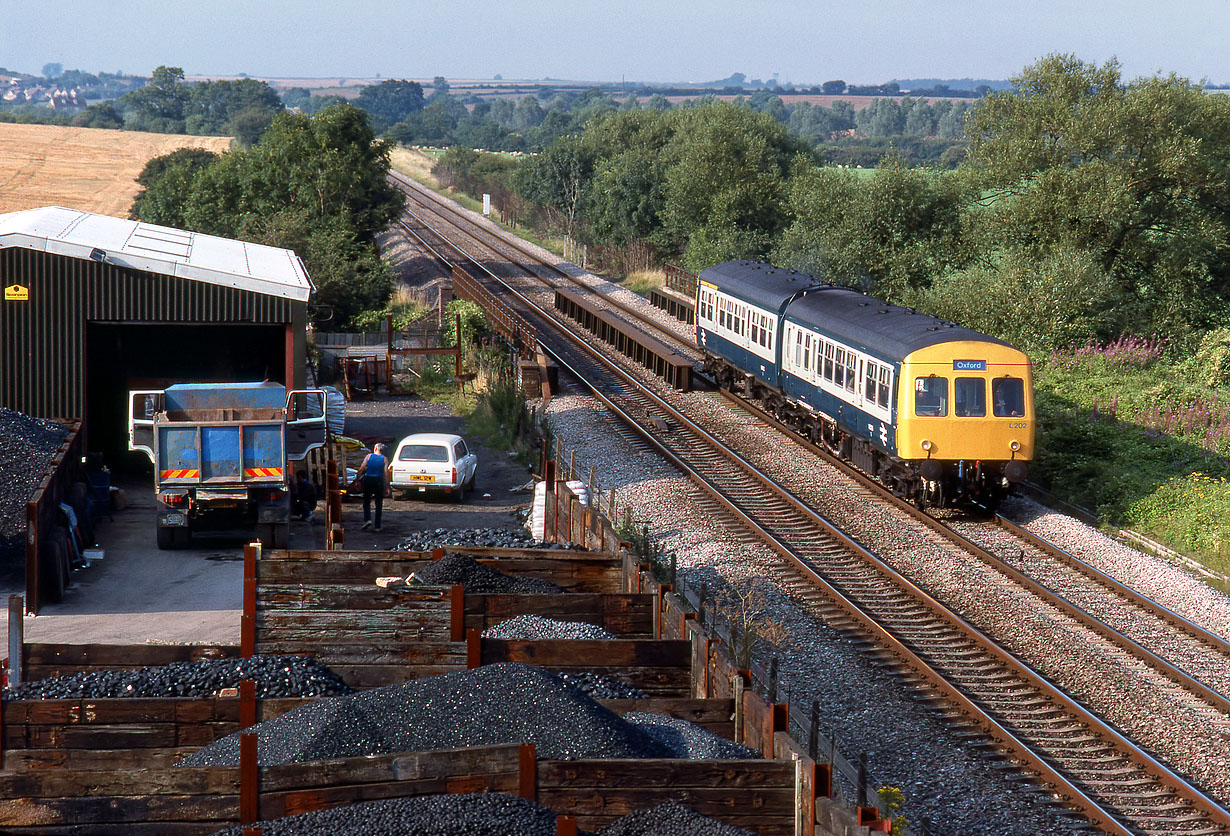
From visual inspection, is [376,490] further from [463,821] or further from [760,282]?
[463,821]

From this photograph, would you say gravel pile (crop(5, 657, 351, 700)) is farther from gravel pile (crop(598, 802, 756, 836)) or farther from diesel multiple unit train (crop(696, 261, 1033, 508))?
diesel multiple unit train (crop(696, 261, 1033, 508))

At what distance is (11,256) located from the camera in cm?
2027

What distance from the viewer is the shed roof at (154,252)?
20547 mm

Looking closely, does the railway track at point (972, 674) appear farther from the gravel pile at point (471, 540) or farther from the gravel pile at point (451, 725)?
the gravel pile at point (451, 725)

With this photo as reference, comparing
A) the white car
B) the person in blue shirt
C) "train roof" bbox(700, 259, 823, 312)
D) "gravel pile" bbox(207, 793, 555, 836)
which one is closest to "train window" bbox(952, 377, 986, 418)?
"train roof" bbox(700, 259, 823, 312)

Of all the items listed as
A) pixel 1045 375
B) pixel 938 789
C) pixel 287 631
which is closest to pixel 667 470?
pixel 1045 375

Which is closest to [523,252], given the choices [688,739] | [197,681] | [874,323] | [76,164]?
[874,323]

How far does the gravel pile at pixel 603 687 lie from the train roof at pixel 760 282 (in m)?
17.7

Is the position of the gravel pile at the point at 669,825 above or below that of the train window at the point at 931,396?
below

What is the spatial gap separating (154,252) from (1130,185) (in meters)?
26.3

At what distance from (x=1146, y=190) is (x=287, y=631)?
32684 mm

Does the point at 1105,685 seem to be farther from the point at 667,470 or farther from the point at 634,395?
the point at 634,395

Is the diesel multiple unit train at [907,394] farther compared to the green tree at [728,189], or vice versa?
the green tree at [728,189]

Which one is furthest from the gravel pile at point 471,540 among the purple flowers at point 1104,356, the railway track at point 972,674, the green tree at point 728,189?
the green tree at point 728,189
